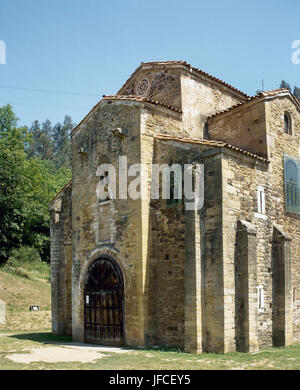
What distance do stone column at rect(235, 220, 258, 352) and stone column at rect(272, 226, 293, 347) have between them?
1.99 m

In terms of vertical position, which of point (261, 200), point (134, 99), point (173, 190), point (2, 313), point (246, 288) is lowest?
point (2, 313)

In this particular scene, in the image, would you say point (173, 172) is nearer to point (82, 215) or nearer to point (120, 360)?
point (82, 215)

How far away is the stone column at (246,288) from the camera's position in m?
12.9

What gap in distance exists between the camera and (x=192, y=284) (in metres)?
12.9

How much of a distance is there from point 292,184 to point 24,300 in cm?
1885

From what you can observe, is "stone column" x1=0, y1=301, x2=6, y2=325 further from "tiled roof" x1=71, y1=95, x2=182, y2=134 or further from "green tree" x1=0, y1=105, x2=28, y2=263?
"tiled roof" x1=71, y1=95, x2=182, y2=134

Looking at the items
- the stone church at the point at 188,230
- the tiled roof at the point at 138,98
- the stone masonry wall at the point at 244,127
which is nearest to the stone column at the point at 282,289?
the stone church at the point at 188,230

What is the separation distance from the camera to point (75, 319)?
55.4ft

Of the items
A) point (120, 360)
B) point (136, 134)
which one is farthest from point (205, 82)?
point (120, 360)

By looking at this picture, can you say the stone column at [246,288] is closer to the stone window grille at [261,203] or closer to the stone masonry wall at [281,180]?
the stone window grille at [261,203]

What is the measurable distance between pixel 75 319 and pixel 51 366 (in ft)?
20.3

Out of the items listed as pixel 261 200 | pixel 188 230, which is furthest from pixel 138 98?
pixel 261 200

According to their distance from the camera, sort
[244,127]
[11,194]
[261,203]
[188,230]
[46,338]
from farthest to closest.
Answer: [11,194]
[46,338]
[244,127]
[261,203]
[188,230]

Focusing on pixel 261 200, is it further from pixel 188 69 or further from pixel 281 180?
pixel 188 69
